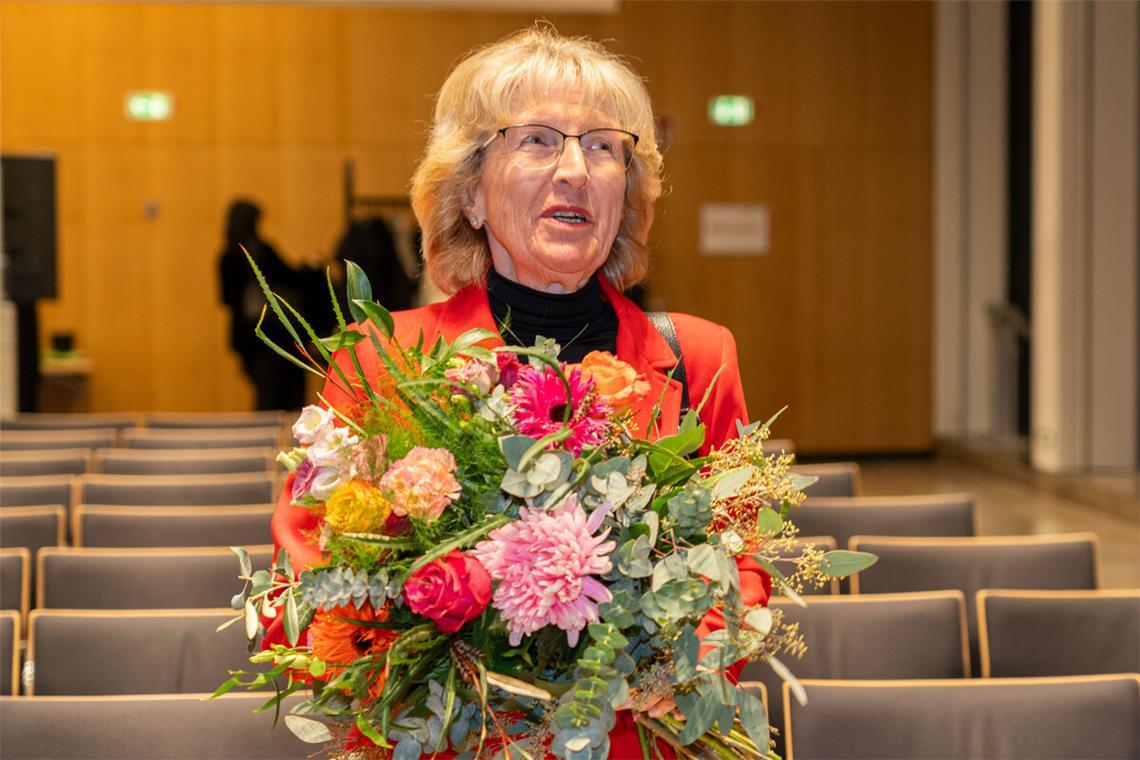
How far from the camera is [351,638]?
1.32m

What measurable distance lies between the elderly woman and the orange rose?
0.22m

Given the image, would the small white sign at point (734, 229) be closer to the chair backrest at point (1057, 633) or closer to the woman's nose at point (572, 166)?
the chair backrest at point (1057, 633)

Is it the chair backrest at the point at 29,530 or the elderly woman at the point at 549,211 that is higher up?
the elderly woman at the point at 549,211

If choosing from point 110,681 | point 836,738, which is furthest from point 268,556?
point 836,738

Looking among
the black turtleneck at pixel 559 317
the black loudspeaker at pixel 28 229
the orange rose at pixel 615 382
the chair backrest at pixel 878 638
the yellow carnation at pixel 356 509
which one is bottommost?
the chair backrest at pixel 878 638

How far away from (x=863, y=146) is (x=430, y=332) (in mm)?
11097

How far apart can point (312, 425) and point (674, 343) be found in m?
0.66

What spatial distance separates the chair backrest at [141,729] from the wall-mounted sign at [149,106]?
1024 cm

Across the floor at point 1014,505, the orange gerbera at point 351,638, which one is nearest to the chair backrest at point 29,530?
the orange gerbera at point 351,638

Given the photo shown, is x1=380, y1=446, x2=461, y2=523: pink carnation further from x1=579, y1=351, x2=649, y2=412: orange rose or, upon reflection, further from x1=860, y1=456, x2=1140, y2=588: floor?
x1=860, y1=456, x2=1140, y2=588: floor

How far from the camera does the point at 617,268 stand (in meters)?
2.00

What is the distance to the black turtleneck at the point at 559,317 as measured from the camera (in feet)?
6.02

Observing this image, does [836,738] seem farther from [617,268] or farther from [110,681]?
[110,681]

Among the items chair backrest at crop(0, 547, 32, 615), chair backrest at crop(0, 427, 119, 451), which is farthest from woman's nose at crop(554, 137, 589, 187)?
chair backrest at crop(0, 427, 119, 451)
